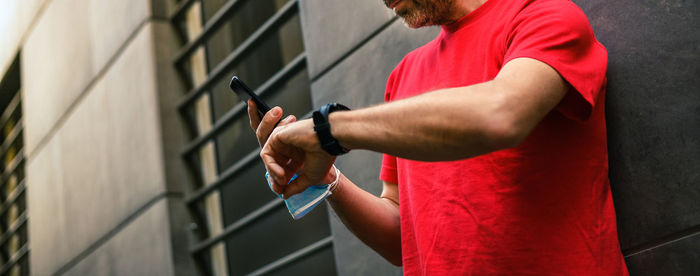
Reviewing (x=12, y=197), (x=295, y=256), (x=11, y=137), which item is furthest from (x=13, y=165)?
(x=295, y=256)

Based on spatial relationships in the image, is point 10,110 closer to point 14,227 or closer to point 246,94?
point 14,227

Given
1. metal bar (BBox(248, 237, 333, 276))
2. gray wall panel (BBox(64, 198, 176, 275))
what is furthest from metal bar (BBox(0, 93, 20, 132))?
metal bar (BBox(248, 237, 333, 276))

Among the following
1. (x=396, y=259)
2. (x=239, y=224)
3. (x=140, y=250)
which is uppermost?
(x=140, y=250)

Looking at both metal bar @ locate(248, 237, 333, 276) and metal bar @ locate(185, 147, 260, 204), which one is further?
metal bar @ locate(185, 147, 260, 204)

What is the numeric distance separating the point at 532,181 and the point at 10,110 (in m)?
10.8

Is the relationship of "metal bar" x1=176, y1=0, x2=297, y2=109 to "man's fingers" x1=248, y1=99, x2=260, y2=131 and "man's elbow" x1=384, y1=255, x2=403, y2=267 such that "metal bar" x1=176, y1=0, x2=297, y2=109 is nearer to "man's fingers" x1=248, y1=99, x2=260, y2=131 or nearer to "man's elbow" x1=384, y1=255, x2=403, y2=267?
"man's elbow" x1=384, y1=255, x2=403, y2=267

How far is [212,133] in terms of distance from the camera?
5.75 meters

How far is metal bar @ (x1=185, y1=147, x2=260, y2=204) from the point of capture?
5195 millimetres

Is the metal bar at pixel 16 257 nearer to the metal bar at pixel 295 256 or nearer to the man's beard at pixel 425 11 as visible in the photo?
the metal bar at pixel 295 256

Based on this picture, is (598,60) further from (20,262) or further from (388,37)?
→ (20,262)

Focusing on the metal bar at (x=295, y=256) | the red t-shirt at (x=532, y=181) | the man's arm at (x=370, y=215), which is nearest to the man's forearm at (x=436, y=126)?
the red t-shirt at (x=532, y=181)

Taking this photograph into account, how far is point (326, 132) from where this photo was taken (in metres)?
1.61

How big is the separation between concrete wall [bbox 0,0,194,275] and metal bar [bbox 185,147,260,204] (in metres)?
0.14

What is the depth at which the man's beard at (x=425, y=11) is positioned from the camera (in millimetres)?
2057
